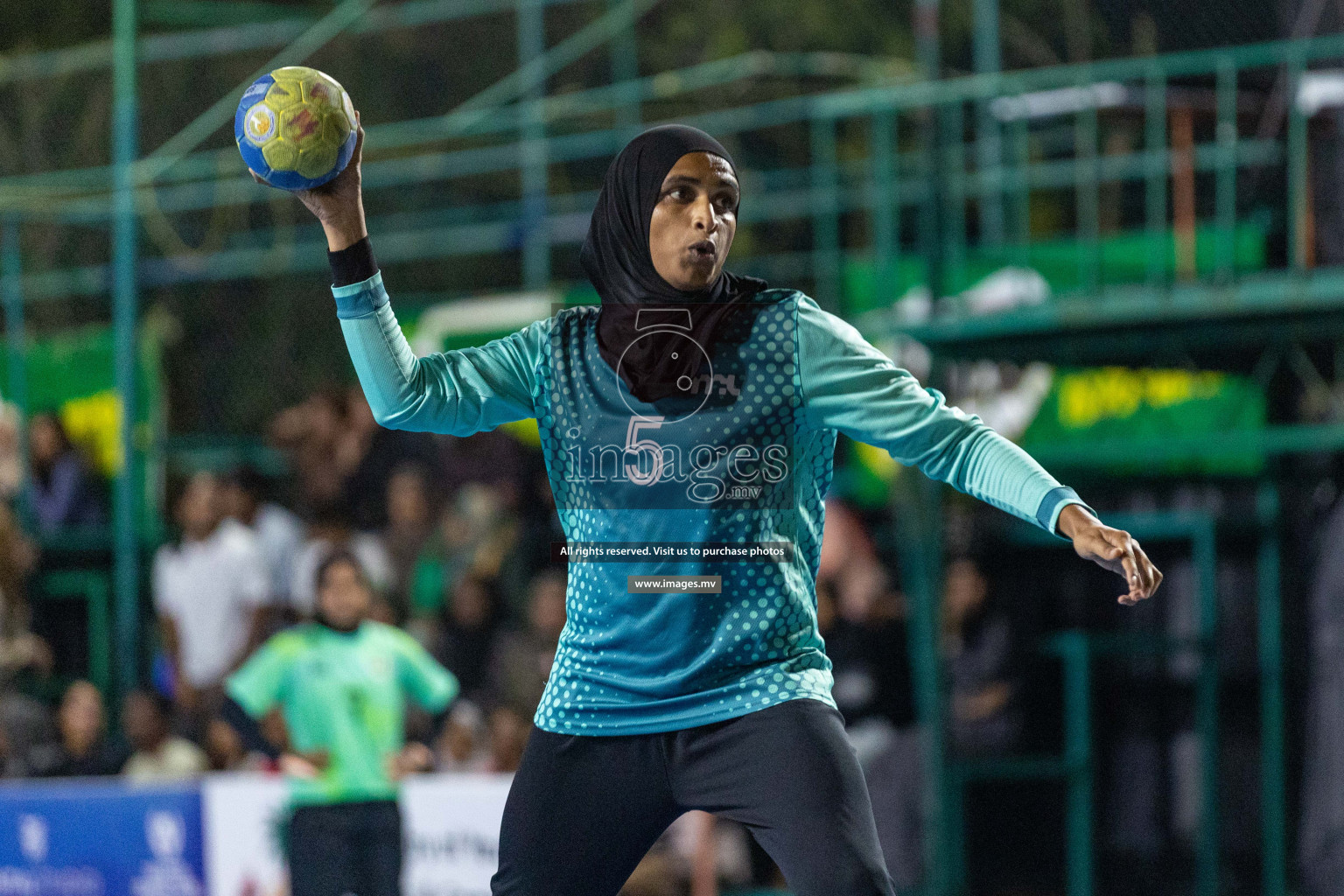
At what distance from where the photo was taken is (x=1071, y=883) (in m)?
7.31

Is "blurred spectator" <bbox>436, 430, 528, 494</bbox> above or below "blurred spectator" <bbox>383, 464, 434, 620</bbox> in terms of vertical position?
above

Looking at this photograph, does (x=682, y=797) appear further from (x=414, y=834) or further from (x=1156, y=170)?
(x=1156, y=170)

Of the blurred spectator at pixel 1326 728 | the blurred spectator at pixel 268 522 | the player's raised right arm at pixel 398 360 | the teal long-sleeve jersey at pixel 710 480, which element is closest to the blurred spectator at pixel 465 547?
the blurred spectator at pixel 268 522

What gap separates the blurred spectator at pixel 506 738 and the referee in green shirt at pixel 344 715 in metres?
0.50

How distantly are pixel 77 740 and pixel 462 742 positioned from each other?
2.10 meters

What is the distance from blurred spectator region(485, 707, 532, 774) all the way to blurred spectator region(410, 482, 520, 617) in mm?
905

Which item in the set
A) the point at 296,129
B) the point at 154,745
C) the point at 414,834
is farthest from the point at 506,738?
the point at 296,129

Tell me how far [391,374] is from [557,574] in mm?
4379

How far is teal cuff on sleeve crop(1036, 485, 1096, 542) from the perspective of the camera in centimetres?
306

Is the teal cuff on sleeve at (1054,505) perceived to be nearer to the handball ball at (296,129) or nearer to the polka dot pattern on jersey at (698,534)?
the polka dot pattern on jersey at (698,534)

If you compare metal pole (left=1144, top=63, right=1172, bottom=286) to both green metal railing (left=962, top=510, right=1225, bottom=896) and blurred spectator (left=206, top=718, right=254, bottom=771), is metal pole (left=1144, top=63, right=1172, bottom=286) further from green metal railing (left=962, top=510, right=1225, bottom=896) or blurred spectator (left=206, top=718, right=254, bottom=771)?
blurred spectator (left=206, top=718, right=254, bottom=771)

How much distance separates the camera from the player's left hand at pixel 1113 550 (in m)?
2.95

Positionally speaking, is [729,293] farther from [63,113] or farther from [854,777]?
[63,113]

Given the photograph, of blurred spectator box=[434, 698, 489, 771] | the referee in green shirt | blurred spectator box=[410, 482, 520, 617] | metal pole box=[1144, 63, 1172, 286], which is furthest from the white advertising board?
metal pole box=[1144, 63, 1172, 286]
